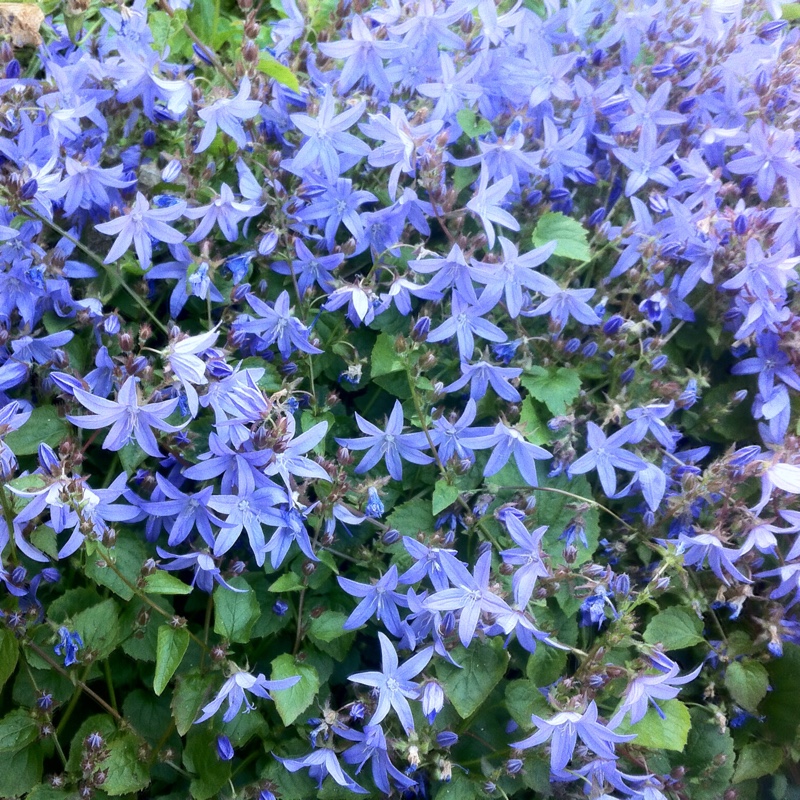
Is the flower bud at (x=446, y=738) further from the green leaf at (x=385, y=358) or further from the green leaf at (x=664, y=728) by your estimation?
the green leaf at (x=385, y=358)

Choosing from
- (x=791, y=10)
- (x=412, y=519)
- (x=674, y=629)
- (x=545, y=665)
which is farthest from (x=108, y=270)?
(x=791, y=10)

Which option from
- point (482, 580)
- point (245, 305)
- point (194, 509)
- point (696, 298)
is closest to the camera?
point (482, 580)

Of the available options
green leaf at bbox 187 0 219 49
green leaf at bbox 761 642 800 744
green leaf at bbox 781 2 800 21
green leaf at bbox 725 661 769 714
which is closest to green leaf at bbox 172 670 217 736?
green leaf at bbox 725 661 769 714

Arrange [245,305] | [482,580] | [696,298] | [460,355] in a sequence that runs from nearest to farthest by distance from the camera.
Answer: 1. [482,580]
2. [460,355]
3. [245,305]
4. [696,298]

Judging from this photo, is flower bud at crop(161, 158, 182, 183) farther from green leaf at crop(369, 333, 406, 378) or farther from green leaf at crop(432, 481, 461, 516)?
green leaf at crop(432, 481, 461, 516)

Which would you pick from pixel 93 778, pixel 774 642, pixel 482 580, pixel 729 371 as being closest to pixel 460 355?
pixel 482 580

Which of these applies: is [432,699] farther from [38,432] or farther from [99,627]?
[38,432]

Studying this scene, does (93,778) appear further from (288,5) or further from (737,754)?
(288,5)

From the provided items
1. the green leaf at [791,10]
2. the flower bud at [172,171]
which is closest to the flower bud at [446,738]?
the flower bud at [172,171]
